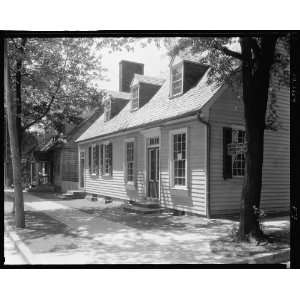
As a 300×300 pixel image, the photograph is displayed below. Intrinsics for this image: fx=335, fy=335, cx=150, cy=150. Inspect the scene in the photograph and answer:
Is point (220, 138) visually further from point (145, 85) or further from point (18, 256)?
point (18, 256)

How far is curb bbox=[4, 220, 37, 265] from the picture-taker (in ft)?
21.1

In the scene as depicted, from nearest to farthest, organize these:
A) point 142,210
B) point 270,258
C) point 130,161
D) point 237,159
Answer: point 270,258
point 237,159
point 142,210
point 130,161

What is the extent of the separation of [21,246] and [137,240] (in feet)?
8.46

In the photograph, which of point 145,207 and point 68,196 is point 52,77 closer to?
point 145,207

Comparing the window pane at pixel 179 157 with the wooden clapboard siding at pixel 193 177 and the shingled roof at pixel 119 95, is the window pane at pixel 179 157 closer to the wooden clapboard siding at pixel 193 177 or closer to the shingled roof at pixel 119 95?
the wooden clapboard siding at pixel 193 177

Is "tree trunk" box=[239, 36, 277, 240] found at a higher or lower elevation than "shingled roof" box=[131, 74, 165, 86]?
lower

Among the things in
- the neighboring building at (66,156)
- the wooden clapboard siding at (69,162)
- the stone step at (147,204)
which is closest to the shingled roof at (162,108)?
the stone step at (147,204)

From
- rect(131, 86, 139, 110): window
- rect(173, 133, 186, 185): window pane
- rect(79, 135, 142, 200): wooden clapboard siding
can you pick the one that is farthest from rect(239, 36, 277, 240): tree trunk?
rect(131, 86, 139, 110): window

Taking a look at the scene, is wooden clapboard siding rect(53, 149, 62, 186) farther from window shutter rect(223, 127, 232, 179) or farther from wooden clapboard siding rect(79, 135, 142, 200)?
window shutter rect(223, 127, 232, 179)

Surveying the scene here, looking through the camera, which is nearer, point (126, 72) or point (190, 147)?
point (190, 147)

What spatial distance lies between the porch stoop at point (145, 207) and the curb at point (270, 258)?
5.88 meters

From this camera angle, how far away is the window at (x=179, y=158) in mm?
11398

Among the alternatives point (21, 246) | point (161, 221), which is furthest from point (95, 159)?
point (21, 246)

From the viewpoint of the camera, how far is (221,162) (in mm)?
10594
